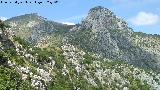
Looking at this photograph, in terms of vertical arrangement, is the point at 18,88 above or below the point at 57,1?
above

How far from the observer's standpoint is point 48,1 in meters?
45.6

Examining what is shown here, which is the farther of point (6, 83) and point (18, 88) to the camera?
point (18, 88)

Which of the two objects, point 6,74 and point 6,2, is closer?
point 6,2

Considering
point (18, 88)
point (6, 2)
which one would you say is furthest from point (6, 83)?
point (6, 2)

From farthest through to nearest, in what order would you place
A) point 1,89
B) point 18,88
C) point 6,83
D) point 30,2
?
1. point 18,88
2. point 6,83
3. point 1,89
4. point 30,2

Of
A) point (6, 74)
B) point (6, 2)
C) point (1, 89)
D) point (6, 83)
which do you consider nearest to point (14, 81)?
point (6, 74)

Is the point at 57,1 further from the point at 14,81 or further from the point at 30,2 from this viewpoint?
the point at 14,81

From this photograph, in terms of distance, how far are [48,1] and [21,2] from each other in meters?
3.00

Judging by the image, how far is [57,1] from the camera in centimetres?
4566

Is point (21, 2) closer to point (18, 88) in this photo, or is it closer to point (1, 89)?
point (1, 89)

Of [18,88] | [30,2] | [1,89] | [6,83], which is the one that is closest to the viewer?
[30,2]

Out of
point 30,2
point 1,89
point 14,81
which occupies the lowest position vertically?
point 30,2

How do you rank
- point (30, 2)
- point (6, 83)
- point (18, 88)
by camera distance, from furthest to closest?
point (18, 88) < point (6, 83) < point (30, 2)

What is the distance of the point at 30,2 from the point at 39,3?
112 centimetres
